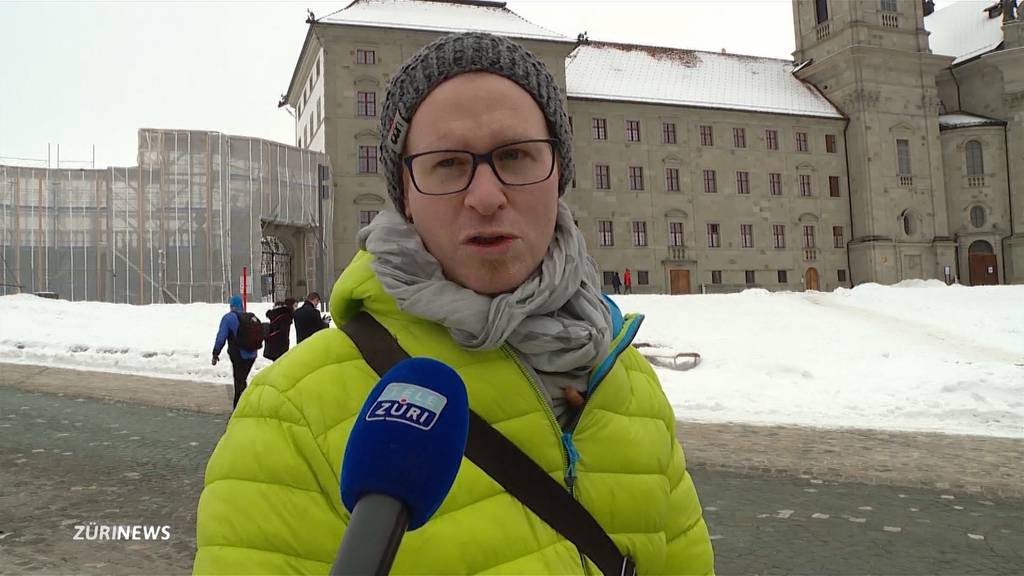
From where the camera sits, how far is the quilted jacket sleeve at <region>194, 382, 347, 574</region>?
1.20 m

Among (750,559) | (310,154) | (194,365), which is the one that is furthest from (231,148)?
(750,559)

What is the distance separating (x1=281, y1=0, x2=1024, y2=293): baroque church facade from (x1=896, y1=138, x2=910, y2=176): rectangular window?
10 cm

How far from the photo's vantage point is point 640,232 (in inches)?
1703

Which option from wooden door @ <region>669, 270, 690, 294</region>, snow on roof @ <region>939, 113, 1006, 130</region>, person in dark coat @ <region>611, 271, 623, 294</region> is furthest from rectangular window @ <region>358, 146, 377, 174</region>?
snow on roof @ <region>939, 113, 1006, 130</region>

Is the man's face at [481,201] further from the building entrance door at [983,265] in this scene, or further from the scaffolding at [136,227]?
the building entrance door at [983,265]

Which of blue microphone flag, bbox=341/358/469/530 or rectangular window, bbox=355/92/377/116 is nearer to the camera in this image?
blue microphone flag, bbox=341/358/469/530

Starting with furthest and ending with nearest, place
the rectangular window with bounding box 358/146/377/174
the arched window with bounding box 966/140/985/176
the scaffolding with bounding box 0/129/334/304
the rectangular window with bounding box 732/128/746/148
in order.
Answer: the arched window with bounding box 966/140/985/176 → the rectangular window with bounding box 732/128/746/148 → the rectangular window with bounding box 358/146/377/174 → the scaffolding with bounding box 0/129/334/304

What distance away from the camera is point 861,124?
45.9 meters

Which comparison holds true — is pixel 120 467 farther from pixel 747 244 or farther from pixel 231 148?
pixel 747 244

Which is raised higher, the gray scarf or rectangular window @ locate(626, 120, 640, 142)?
rectangular window @ locate(626, 120, 640, 142)

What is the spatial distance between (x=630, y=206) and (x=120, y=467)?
129ft

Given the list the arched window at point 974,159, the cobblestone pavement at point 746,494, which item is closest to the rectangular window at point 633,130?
the arched window at point 974,159

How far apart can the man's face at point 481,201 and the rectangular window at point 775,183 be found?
49.0 meters

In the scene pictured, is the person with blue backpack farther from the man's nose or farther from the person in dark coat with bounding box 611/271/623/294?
the person in dark coat with bounding box 611/271/623/294
